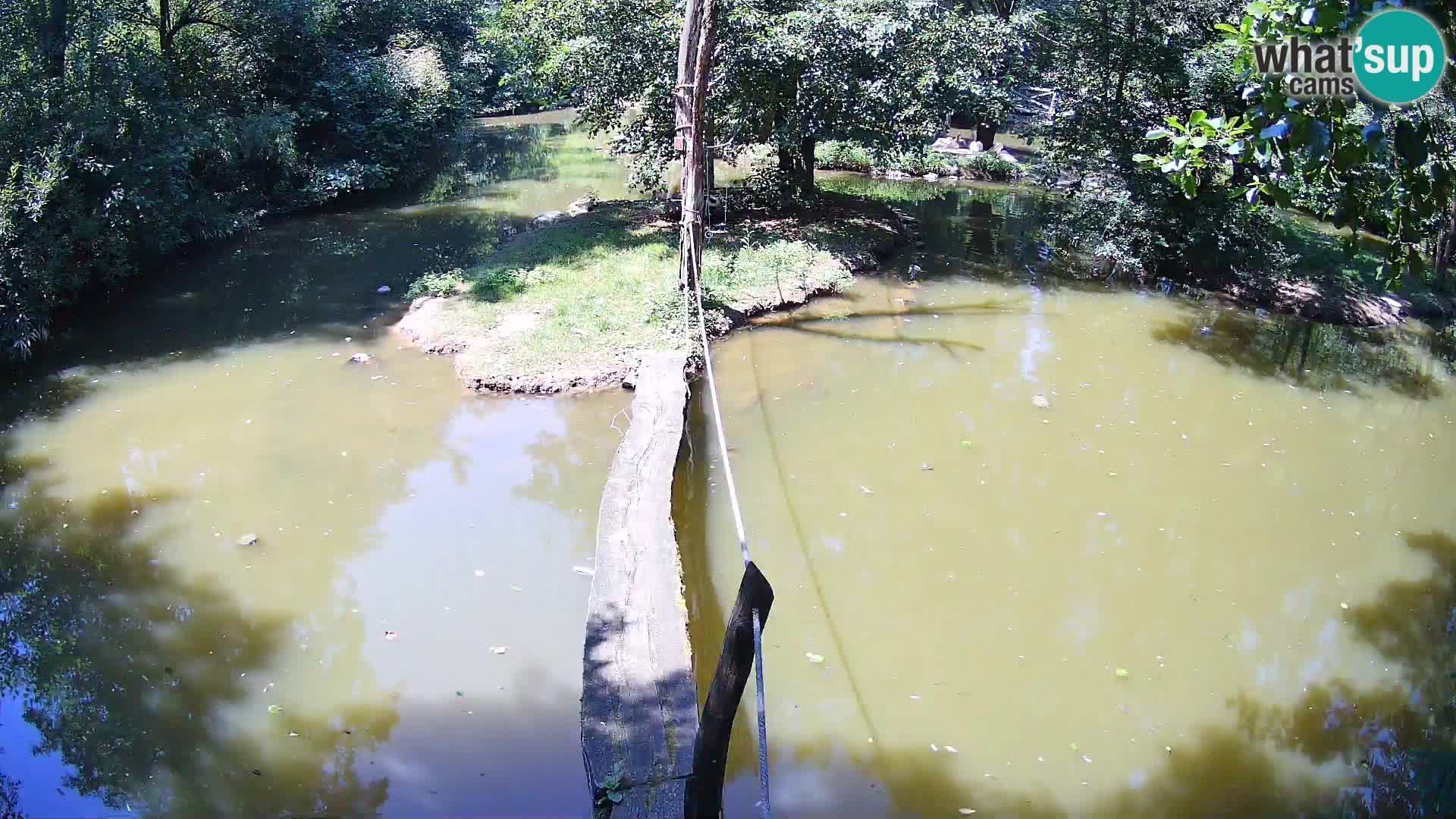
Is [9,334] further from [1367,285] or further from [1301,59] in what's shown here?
[1367,285]

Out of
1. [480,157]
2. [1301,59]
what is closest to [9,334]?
[1301,59]

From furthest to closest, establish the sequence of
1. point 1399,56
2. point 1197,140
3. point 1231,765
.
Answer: point 1231,765
point 1197,140
point 1399,56

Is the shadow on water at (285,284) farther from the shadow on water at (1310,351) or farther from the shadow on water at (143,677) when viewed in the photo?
the shadow on water at (1310,351)

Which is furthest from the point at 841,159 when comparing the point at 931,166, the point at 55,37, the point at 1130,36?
the point at 55,37

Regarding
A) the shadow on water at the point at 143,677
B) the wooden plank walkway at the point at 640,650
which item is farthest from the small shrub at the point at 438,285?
the wooden plank walkway at the point at 640,650

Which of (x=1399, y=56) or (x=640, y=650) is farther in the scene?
(x=640, y=650)

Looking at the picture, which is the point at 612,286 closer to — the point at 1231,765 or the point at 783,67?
the point at 783,67

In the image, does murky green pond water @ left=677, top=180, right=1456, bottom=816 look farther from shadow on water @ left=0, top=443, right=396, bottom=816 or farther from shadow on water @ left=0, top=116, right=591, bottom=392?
shadow on water @ left=0, top=116, right=591, bottom=392
